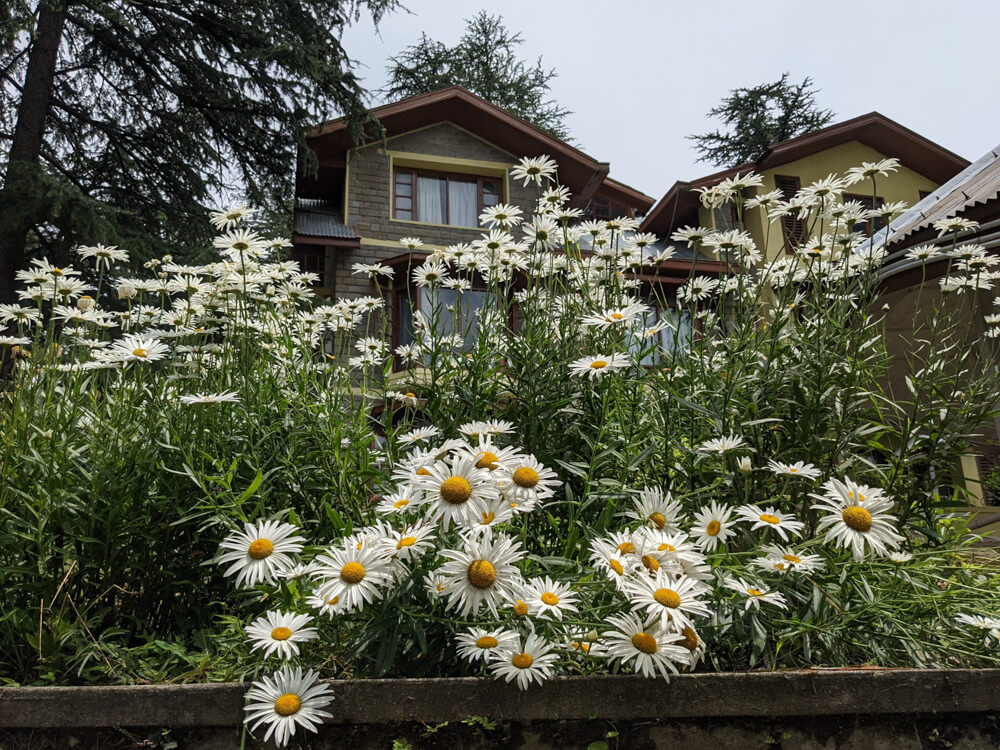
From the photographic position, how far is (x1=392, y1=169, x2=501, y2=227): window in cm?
1367

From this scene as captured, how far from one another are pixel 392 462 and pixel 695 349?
1.26 metres

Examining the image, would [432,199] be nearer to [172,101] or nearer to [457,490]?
[172,101]

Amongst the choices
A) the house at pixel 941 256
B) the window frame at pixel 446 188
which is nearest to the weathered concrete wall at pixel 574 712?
the house at pixel 941 256

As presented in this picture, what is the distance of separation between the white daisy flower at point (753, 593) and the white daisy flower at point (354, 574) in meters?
0.92

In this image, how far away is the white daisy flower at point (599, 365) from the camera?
7.19 ft

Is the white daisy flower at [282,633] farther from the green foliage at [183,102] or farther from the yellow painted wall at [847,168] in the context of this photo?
the yellow painted wall at [847,168]

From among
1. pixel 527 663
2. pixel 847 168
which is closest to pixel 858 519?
pixel 527 663

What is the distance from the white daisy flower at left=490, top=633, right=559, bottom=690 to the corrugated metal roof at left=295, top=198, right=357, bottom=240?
1135 cm

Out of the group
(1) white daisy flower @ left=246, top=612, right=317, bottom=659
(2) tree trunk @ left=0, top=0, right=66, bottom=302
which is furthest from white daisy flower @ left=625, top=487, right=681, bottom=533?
(2) tree trunk @ left=0, top=0, right=66, bottom=302

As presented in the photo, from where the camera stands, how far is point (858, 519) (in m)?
1.78

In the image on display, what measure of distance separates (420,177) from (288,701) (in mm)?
13359

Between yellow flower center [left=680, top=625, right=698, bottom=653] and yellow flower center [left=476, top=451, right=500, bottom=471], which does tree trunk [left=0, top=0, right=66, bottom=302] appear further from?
yellow flower center [left=680, top=625, right=698, bottom=653]

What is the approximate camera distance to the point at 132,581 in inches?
86.9

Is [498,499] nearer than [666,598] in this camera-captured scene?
No
